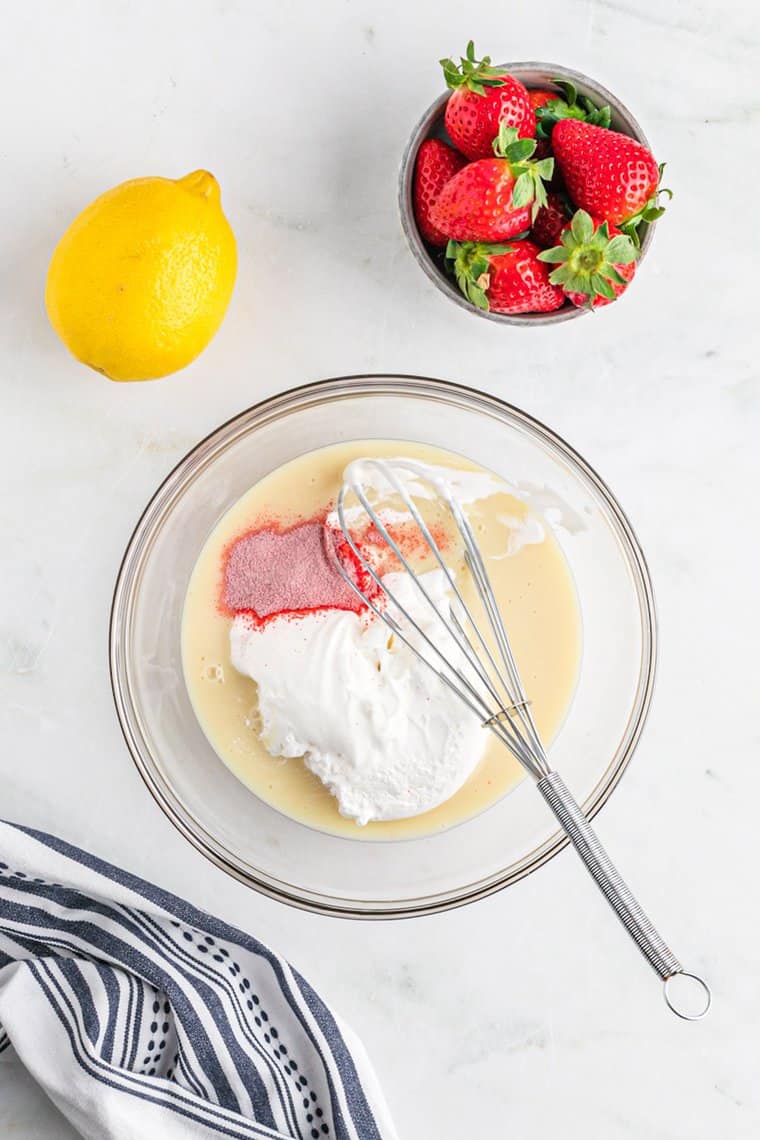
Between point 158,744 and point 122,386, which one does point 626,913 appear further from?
point 122,386

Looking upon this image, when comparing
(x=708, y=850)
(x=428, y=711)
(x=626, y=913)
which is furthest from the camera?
(x=708, y=850)

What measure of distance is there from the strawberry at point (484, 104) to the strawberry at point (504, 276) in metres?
0.09

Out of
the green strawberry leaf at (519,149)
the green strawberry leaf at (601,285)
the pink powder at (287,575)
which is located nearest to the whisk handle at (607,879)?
the pink powder at (287,575)

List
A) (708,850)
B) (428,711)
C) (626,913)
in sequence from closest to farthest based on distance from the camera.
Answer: (626,913)
(428,711)
(708,850)

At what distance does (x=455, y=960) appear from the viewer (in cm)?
104

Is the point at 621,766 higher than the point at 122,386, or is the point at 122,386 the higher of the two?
the point at 122,386

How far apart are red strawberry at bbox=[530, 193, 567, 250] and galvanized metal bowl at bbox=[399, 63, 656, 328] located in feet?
0.23

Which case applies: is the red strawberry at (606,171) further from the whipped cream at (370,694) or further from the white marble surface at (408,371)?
the whipped cream at (370,694)

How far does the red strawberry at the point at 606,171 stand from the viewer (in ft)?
2.87

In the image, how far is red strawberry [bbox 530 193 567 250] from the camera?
2.97 ft

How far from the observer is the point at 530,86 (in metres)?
0.96

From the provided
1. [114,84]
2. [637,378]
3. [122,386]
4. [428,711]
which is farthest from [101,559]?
[637,378]

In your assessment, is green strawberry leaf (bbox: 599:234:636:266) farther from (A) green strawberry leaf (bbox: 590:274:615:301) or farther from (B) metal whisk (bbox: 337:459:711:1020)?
(B) metal whisk (bbox: 337:459:711:1020)

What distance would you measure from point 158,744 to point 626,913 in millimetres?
502
